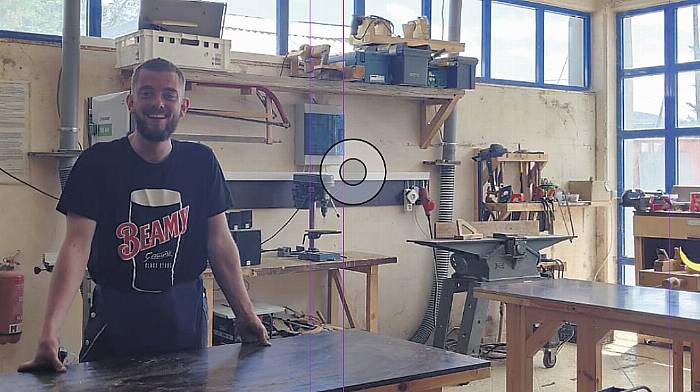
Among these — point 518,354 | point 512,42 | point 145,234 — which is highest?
point 512,42

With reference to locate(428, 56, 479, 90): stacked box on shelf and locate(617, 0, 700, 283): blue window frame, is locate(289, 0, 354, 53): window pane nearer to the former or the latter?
locate(428, 56, 479, 90): stacked box on shelf

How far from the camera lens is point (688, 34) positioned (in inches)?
210

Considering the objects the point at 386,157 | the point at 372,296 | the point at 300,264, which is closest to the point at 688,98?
the point at 386,157

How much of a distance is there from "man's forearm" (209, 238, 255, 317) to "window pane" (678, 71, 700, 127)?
396 cm

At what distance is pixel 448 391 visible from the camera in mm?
4051

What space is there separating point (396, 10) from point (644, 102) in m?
2.00

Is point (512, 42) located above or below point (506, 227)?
above

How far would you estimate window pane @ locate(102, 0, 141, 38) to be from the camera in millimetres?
3623

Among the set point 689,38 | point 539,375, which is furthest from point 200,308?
point 689,38

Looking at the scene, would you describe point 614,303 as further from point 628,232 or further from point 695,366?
point 628,232

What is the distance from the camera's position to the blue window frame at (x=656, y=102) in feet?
17.4

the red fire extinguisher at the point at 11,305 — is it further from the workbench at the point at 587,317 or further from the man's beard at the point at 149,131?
the workbench at the point at 587,317

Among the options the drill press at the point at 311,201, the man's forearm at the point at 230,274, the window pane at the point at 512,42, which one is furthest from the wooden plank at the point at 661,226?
the man's forearm at the point at 230,274

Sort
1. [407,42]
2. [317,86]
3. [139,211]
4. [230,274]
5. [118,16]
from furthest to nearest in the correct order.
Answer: [407,42] → [317,86] → [118,16] → [230,274] → [139,211]
